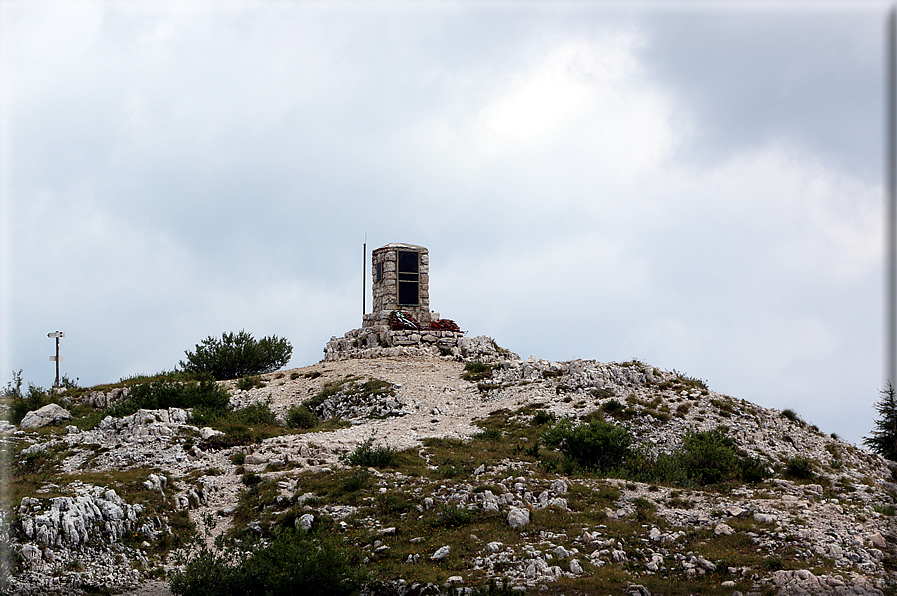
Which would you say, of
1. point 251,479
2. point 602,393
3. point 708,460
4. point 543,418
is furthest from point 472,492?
point 602,393

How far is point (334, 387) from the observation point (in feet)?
109

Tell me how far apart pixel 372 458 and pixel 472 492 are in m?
4.36

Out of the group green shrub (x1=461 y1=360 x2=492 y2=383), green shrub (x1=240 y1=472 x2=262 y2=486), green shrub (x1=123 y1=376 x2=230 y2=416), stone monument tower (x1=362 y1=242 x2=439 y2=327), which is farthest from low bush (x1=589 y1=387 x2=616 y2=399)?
green shrub (x1=123 y1=376 x2=230 y2=416)

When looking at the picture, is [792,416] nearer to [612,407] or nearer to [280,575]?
[612,407]

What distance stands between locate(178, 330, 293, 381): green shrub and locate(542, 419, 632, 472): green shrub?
73.6 feet

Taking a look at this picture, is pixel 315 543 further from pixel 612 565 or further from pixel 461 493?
pixel 612 565

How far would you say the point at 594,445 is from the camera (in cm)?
2339

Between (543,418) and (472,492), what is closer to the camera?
(472,492)

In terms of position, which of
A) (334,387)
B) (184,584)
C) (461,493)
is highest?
(334,387)

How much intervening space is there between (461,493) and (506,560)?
3.68 meters

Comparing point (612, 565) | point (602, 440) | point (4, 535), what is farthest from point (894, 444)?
point (4, 535)

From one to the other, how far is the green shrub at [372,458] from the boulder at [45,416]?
13.4 meters

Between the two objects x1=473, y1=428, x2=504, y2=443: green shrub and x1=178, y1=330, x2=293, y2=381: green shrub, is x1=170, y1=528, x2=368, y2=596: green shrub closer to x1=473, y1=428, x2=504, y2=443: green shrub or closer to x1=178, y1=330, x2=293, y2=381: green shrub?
x1=473, y1=428, x2=504, y2=443: green shrub

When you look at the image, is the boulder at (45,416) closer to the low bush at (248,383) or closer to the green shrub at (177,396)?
the green shrub at (177,396)
